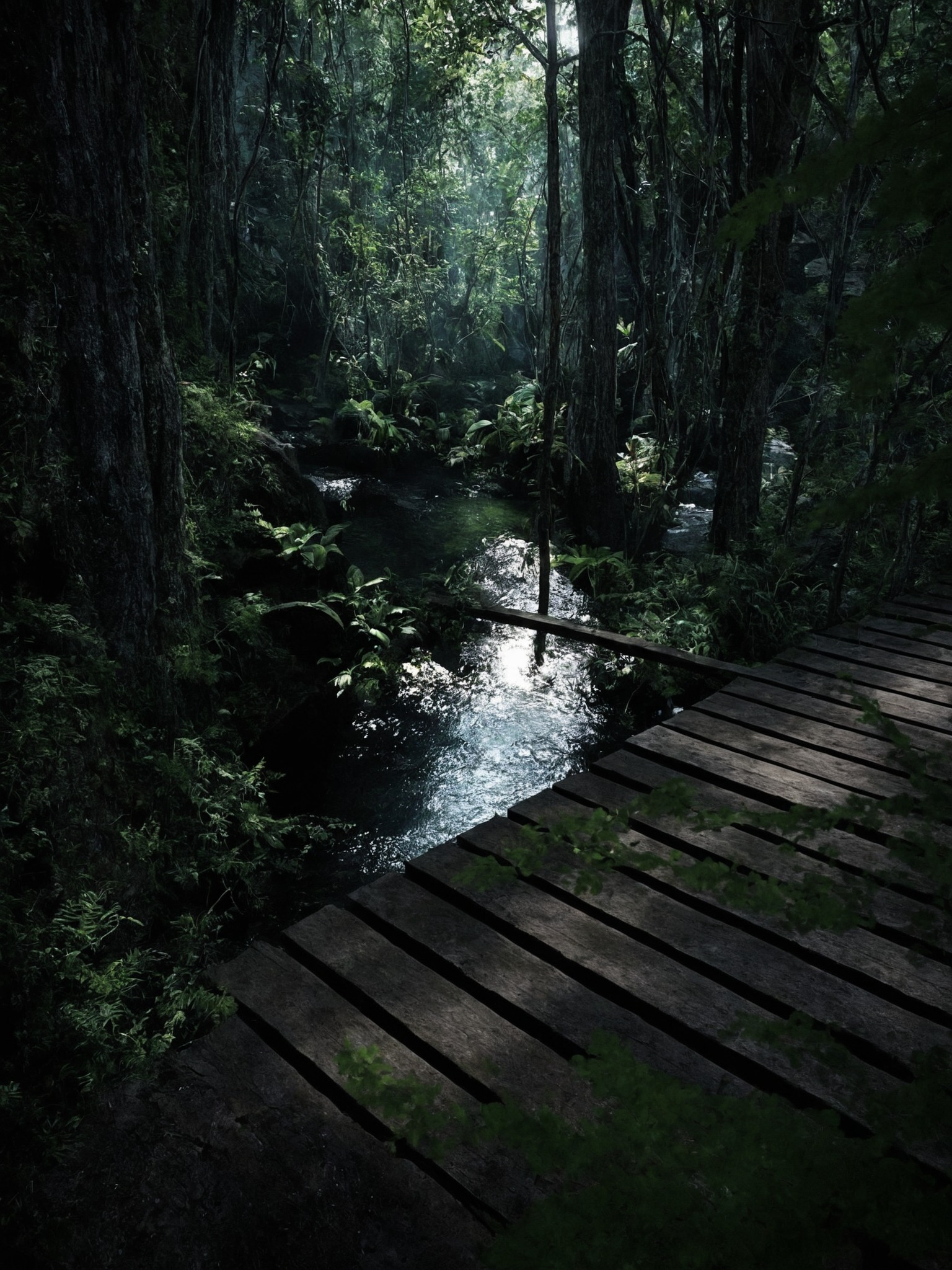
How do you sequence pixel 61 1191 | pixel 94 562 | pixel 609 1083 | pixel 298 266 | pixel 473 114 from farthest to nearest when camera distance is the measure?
1. pixel 298 266
2. pixel 473 114
3. pixel 94 562
4. pixel 61 1191
5. pixel 609 1083

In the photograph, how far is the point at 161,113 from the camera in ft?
18.6

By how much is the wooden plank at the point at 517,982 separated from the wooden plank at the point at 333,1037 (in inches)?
11.3

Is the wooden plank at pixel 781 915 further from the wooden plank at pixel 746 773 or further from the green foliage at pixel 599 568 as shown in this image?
the green foliage at pixel 599 568

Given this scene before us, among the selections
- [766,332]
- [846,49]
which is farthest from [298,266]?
[766,332]

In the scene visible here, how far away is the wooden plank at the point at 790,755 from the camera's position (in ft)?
10.8

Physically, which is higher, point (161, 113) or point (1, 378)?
point (161, 113)

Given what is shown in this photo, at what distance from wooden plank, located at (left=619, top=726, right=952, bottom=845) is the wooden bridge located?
2 centimetres

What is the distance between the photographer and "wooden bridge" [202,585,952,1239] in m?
1.91

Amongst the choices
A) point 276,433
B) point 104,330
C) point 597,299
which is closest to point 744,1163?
point 104,330

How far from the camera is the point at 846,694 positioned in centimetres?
409

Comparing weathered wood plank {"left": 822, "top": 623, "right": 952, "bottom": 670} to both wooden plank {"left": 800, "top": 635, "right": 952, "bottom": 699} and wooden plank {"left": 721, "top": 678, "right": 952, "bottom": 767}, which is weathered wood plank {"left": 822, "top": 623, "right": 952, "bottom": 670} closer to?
wooden plank {"left": 800, "top": 635, "right": 952, "bottom": 699}

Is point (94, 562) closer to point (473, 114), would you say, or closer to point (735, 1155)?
point (735, 1155)

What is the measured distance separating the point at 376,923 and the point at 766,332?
670 centimetres

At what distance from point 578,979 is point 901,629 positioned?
3831 mm
